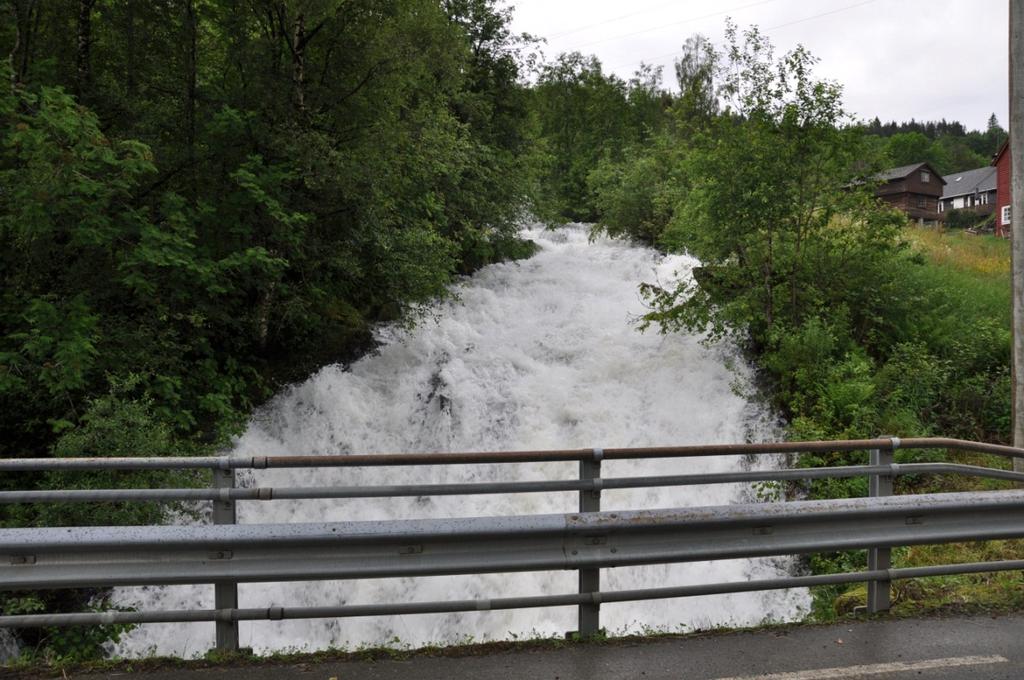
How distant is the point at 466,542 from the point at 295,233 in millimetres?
10536

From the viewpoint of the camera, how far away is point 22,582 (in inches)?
142

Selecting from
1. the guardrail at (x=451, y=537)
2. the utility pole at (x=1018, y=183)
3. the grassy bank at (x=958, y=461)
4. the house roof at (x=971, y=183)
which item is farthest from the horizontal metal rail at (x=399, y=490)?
the house roof at (x=971, y=183)

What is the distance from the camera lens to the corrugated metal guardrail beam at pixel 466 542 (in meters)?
3.66

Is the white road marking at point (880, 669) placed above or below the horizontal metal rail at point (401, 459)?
below

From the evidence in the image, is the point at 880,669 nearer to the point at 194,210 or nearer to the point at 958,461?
the point at 958,461

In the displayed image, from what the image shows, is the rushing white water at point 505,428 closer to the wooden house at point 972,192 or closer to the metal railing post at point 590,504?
the metal railing post at point 590,504

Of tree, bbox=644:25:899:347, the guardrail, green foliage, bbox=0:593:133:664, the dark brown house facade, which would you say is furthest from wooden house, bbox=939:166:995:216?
green foliage, bbox=0:593:133:664

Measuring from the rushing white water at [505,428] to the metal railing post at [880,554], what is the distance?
10.6 feet

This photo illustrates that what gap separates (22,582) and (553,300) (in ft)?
53.2

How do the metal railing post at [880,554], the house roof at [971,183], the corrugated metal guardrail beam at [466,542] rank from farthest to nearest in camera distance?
1. the house roof at [971,183]
2. the metal railing post at [880,554]
3. the corrugated metal guardrail beam at [466,542]

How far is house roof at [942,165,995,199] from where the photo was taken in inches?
2842

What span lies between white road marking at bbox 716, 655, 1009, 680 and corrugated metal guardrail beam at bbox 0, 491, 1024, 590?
63cm

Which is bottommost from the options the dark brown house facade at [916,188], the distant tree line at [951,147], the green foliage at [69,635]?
the green foliage at [69,635]

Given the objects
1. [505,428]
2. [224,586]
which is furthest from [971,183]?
[224,586]
